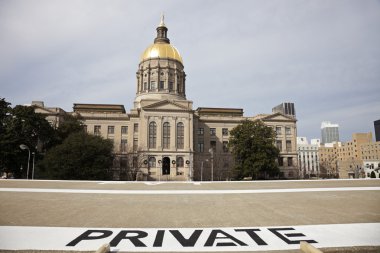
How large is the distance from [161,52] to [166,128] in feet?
77.0

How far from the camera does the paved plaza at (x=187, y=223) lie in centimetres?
623

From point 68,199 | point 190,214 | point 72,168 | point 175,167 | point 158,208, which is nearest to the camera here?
point 190,214

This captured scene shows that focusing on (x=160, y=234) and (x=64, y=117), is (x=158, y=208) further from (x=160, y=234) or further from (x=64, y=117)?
(x=64, y=117)

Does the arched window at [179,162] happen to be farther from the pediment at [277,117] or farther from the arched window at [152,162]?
the pediment at [277,117]

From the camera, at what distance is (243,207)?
10.3m

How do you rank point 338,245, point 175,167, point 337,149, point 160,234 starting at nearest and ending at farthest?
point 338,245 → point 160,234 → point 175,167 → point 337,149

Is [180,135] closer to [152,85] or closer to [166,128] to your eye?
[166,128]

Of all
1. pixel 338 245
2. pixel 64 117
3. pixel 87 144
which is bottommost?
pixel 338 245

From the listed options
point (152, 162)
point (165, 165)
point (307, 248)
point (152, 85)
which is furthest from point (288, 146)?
point (307, 248)

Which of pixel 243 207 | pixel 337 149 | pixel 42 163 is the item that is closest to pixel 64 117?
pixel 42 163

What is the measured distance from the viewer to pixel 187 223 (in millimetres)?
8047

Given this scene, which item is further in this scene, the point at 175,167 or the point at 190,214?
the point at 175,167

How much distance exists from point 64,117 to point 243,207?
199 feet

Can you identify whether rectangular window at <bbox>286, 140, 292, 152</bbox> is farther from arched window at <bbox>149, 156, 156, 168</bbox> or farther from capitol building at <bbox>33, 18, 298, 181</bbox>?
arched window at <bbox>149, 156, 156, 168</bbox>
